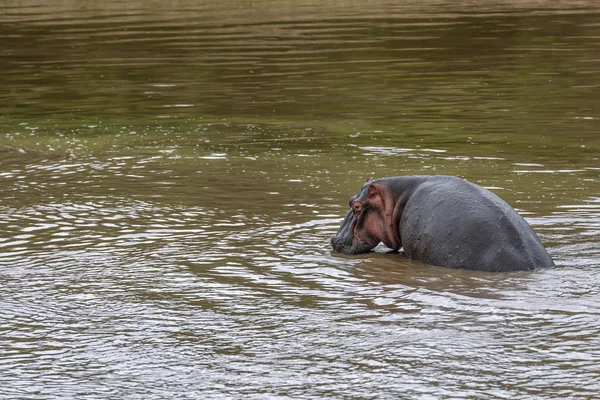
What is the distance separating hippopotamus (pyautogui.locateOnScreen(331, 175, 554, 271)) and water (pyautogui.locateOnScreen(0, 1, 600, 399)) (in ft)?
0.50

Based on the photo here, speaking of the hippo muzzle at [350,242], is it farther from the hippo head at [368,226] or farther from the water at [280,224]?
the water at [280,224]

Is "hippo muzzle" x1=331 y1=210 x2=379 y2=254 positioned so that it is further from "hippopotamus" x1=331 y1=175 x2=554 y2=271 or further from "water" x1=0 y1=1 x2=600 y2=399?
"water" x1=0 y1=1 x2=600 y2=399

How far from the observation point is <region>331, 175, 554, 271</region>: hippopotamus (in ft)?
25.6

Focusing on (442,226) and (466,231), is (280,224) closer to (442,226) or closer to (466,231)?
(442,226)

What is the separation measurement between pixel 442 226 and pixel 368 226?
786mm

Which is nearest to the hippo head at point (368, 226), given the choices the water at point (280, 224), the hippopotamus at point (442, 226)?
the hippopotamus at point (442, 226)

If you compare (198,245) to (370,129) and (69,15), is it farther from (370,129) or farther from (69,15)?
(69,15)

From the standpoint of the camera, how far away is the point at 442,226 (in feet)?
26.3

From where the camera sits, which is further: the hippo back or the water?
the hippo back

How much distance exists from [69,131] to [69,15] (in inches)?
999

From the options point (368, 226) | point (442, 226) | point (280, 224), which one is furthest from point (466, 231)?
point (280, 224)

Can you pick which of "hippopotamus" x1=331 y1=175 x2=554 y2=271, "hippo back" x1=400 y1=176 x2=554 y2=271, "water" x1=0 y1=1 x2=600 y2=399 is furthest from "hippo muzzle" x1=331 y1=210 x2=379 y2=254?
"hippo back" x1=400 y1=176 x2=554 y2=271

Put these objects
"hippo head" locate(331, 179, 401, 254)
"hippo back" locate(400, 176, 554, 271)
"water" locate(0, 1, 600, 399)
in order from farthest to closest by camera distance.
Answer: "hippo head" locate(331, 179, 401, 254), "hippo back" locate(400, 176, 554, 271), "water" locate(0, 1, 600, 399)

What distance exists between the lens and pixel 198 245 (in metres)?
9.09
